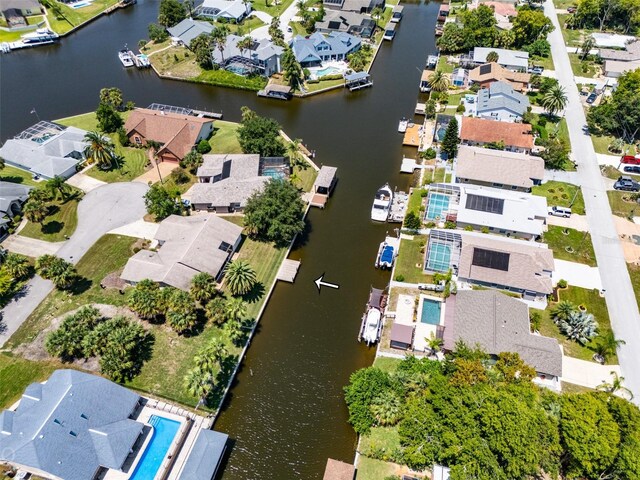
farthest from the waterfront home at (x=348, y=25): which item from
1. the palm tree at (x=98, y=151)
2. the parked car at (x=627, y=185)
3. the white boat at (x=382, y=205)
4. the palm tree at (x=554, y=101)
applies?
the parked car at (x=627, y=185)

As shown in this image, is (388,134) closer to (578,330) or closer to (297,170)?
(297,170)

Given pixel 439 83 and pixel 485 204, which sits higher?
pixel 439 83

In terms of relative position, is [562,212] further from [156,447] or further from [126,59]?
[126,59]

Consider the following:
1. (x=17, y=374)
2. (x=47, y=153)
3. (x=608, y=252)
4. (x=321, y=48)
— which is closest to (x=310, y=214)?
(x=17, y=374)

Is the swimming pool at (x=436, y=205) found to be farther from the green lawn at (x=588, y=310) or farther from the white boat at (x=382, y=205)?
the green lawn at (x=588, y=310)

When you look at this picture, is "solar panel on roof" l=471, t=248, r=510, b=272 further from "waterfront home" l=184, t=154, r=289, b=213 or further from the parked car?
"waterfront home" l=184, t=154, r=289, b=213

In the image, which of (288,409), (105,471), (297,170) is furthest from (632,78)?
(105,471)
